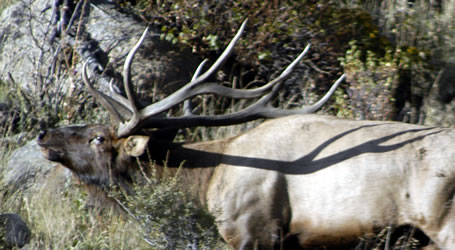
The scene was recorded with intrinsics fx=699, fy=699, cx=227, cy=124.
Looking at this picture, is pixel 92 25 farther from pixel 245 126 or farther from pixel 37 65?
pixel 245 126

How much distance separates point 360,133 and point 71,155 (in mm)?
2329

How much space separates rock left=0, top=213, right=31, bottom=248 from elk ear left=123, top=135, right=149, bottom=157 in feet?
3.33

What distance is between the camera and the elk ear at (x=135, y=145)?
5559 millimetres

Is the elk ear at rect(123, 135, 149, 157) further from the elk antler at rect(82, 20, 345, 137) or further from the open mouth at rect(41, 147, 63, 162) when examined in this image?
the open mouth at rect(41, 147, 63, 162)

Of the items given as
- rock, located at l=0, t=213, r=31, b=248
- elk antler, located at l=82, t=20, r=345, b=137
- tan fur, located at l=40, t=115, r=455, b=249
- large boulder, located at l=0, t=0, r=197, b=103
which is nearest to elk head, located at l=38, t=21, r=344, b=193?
elk antler, located at l=82, t=20, r=345, b=137

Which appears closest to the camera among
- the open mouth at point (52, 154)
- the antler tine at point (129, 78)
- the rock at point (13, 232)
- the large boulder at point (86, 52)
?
the rock at point (13, 232)

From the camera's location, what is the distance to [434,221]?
4.66 meters

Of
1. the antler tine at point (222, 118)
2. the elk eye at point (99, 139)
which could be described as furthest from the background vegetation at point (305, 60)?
the antler tine at point (222, 118)

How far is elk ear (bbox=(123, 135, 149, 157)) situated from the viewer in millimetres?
5559

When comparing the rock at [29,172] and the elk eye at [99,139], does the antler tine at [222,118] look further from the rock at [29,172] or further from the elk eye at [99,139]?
the rock at [29,172]

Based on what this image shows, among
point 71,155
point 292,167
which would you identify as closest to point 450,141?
point 292,167

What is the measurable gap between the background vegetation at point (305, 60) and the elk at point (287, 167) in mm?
957

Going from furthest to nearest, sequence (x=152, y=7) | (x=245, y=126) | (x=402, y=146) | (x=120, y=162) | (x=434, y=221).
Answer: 1. (x=152, y=7)
2. (x=245, y=126)
3. (x=120, y=162)
4. (x=402, y=146)
5. (x=434, y=221)

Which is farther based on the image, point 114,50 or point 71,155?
point 114,50
